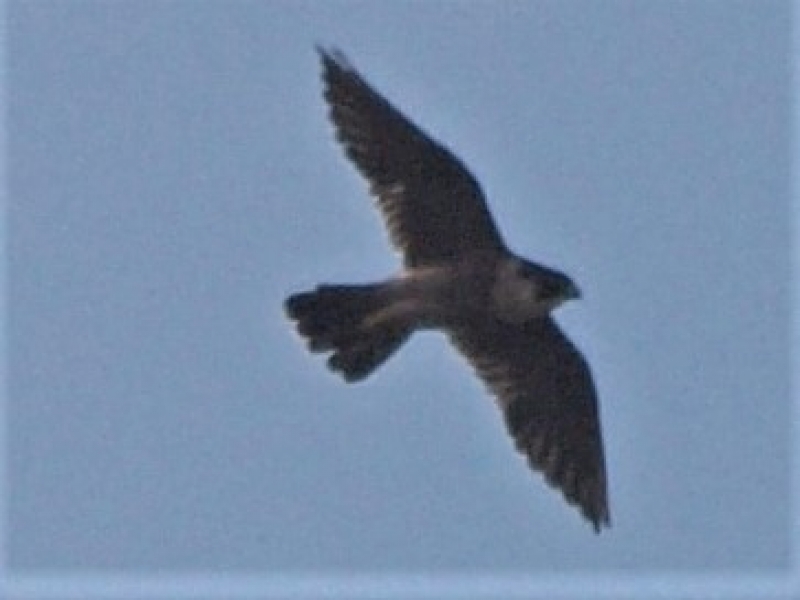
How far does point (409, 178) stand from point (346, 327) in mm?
588

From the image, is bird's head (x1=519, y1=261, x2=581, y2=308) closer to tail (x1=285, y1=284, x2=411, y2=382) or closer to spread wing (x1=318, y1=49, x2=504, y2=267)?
spread wing (x1=318, y1=49, x2=504, y2=267)

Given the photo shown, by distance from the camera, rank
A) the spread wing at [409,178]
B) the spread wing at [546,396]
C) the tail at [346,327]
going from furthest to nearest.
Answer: the spread wing at [546,396] < the spread wing at [409,178] < the tail at [346,327]

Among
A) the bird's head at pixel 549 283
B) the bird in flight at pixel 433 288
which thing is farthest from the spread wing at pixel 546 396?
the bird's head at pixel 549 283

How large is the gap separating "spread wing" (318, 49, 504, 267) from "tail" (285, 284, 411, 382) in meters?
0.23

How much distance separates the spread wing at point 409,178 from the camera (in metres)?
13.2

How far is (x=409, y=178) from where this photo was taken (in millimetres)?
13234

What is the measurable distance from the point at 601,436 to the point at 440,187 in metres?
1.16

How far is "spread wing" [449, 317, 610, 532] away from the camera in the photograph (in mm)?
13438

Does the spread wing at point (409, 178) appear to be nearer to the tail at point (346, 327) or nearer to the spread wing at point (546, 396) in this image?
the tail at point (346, 327)

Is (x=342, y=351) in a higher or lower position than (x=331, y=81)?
lower

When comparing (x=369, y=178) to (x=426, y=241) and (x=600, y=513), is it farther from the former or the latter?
Result: (x=600, y=513)

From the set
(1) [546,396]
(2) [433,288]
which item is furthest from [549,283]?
(1) [546,396]

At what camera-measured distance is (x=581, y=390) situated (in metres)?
13.6

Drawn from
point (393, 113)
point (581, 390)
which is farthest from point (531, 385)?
point (393, 113)
